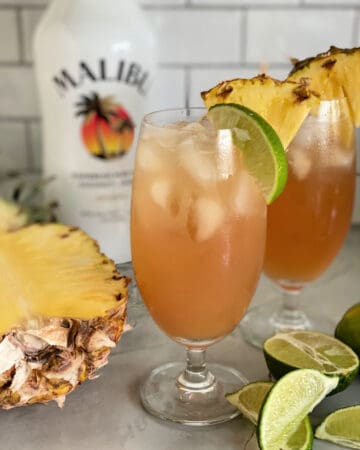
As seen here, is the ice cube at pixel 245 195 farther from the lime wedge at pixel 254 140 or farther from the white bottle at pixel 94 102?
the white bottle at pixel 94 102

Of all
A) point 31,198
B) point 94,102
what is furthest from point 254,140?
point 31,198

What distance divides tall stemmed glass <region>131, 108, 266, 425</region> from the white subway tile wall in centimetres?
43

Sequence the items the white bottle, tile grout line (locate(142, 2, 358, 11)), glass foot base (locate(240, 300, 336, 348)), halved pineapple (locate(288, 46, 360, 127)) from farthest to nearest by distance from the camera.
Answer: tile grout line (locate(142, 2, 358, 11))
the white bottle
glass foot base (locate(240, 300, 336, 348))
halved pineapple (locate(288, 46, 360, 127))

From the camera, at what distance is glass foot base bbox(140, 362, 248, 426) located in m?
0.67

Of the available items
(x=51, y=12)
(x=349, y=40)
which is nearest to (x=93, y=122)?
(x=51, y=12)

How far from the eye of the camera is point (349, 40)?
1051 millimetres

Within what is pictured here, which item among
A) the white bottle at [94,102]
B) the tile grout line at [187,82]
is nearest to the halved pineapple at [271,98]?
the white bottle at [94,102]

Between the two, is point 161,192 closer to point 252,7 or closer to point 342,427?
point 342,427

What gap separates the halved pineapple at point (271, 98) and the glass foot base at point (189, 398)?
0.83 feet

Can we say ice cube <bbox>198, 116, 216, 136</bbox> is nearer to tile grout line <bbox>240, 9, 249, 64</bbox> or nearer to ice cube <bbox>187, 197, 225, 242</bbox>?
ice cube <bbox>187, 197, 225, 242</bbox>

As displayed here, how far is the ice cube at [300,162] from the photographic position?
716 mm

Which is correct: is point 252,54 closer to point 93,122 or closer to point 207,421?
point 93,122

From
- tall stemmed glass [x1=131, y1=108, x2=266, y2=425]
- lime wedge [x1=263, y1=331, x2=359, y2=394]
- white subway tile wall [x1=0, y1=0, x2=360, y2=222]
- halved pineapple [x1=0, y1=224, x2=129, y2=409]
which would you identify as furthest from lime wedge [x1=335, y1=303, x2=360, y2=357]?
white subway tile wall [x1=0, y1=0, x2=360, y2=222]

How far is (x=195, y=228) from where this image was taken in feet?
1.97
